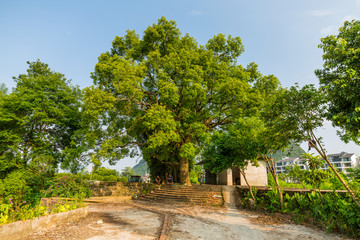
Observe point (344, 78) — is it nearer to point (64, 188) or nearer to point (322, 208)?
point (322, 208)

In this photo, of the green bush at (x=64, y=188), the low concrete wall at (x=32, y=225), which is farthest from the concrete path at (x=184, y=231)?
the green bush at (x=64, y=188)

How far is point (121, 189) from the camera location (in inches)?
760

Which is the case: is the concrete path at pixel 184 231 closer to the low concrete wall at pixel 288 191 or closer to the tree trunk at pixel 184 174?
the low concrete wall at pixel 288 191

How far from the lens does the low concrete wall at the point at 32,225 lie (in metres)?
4.43

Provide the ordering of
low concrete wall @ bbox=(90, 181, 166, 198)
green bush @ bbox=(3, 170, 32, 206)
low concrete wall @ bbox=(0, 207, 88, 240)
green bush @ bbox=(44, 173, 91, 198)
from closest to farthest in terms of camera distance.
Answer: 1. low concrete wall @ bbox=(0, 207, 88, 240)
2. green bush @ bbox=(44, 173, 91, 198)
3. green bush @ bbox=(3, 170, 32, 206)
4. low concrete wall @ bbox=(90, 181, 166, 198)

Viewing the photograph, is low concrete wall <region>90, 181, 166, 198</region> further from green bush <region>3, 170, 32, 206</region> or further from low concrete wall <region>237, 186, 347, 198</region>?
low concrete wall <region>237, 186, 347, 198</region>

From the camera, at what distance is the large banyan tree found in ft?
Answer: 48.4

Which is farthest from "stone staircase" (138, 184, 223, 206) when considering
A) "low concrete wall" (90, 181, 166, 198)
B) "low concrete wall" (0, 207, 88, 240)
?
"low concrete wall" (0, 207, 88, 240)


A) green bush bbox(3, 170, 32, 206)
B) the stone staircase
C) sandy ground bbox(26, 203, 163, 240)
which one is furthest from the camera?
green bush bbox(3, 170, 32, 206)

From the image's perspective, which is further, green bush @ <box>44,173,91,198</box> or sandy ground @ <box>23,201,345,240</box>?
green bush @ <box>44,173,91,198</box>

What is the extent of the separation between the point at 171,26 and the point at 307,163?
17.6 meters

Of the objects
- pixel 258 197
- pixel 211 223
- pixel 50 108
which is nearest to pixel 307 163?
pixel 258 197

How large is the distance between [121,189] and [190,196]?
858 cm

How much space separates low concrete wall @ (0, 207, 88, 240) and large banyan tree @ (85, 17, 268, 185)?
25.7 feet
